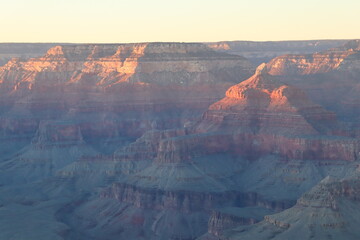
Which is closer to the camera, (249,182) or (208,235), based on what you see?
(208,235)

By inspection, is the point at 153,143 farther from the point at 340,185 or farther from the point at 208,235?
the point at 340,185

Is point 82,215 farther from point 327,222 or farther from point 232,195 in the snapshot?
point 327,222

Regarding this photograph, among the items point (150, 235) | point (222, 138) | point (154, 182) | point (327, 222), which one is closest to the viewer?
point (327, 222)

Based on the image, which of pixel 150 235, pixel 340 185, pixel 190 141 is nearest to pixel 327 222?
pixel 340 185

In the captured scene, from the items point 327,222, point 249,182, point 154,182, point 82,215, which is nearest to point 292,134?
point 249,182

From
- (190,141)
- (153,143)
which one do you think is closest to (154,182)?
(190,141)

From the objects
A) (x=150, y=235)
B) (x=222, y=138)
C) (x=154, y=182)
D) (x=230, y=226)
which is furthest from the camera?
(x=222, y=138)

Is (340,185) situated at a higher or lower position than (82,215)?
higher

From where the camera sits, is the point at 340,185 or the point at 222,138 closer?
the point at 340,185

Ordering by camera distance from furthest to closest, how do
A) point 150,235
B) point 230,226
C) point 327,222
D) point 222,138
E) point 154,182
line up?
1. point 222,138
2. point 154,182
3. point 150,235
4. point 230,226
5. point 327,222
